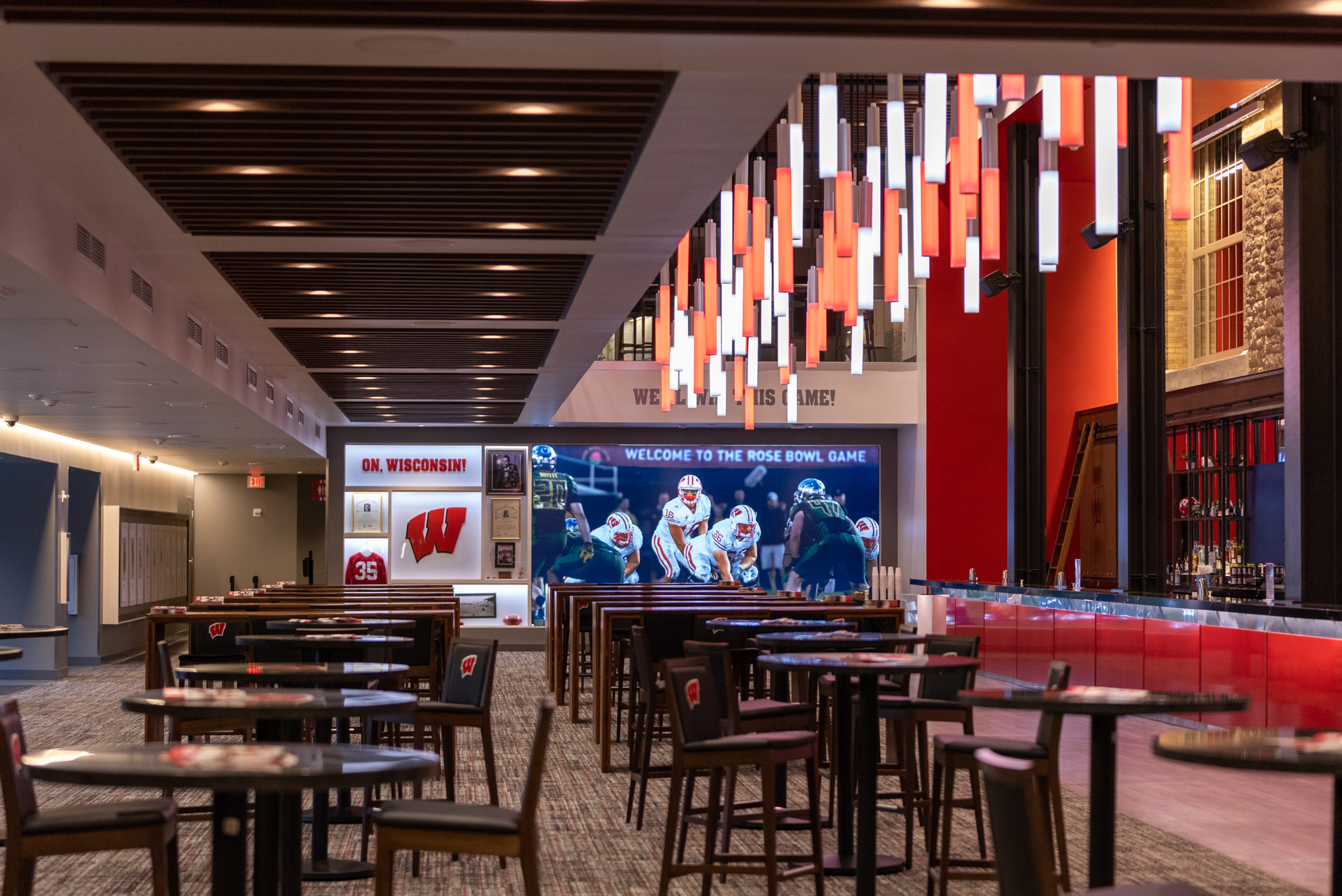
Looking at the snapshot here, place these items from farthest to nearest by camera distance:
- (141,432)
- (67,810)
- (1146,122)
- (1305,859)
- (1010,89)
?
(141,432) → (1146,122) → (1010,89) → (1305,859) → (67,810)

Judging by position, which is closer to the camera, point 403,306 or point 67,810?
point 67,810

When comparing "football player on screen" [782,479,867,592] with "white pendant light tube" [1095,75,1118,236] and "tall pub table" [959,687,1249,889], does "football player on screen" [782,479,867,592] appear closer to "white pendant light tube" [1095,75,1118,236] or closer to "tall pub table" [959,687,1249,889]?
"white pendant light tube" [1095,75,1118,236]

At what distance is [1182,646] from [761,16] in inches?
244

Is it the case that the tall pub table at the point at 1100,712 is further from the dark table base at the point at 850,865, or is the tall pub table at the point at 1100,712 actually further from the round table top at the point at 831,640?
the round table top at the point at 831,640

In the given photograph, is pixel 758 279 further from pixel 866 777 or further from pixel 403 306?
pixel 866 777

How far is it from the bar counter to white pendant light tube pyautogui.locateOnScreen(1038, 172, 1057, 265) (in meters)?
2.41

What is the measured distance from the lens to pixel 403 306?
8.83 metres

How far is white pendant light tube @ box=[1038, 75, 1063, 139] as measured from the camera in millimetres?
5199

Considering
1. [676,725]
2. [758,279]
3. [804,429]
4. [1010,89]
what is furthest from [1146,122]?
[676,725]

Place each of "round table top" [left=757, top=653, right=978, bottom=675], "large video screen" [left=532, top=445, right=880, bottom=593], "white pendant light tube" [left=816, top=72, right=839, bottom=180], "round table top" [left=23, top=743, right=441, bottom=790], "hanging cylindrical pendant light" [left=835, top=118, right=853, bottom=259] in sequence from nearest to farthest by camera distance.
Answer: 1. "round table top" [left=23, top=743, right=441, bottom=790]
2. "round table top" [left=757, top=653, right=978, bottom=675]
3. "white pendant light tube" [left=816, top=72, right=839, bottom=180]
4. "hanging cylindrical pendant light" [left=835, top=118, right=853, bottom=259]
5. "large video screen" [left=532, top=445, right=880, bottom=593]

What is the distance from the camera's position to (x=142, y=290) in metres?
7.51

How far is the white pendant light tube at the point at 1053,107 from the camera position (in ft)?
17.1

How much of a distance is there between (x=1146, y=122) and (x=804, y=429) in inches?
286

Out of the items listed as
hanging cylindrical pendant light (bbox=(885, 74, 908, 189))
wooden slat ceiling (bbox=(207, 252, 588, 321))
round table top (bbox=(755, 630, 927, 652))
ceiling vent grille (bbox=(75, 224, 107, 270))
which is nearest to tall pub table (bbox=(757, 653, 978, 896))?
round table top (bbox=(755, 630, 927, 652))
